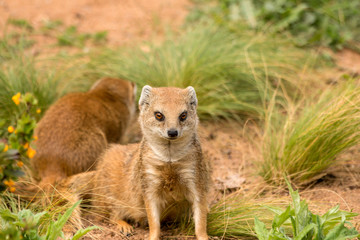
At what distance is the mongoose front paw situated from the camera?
4.15 m

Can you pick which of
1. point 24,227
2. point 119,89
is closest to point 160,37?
point 119,89

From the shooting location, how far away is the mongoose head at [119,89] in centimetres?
581

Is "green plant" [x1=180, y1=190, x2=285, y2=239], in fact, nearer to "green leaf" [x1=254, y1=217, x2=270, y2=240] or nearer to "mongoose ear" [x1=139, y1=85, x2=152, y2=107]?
"green leaf" [x1=254, y1=217, x2=270, y2=240]

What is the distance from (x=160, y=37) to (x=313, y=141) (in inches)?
163

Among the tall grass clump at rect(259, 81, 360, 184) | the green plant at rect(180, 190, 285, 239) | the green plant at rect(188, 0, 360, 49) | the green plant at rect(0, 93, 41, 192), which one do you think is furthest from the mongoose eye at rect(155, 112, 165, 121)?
the green plant at rect(188, 0, 360, 49)

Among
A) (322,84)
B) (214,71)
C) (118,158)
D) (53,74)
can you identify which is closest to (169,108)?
(118,158)

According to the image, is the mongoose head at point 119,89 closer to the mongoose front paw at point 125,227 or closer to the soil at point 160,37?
the soil at point 160,37

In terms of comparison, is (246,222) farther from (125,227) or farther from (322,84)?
(322,84)

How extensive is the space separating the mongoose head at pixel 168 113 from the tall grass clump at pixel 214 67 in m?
1.93

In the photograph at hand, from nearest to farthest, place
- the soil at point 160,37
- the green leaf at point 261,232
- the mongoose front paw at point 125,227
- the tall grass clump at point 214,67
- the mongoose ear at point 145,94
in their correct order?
the green leaf at point 261,232
the mongoose ear at point 145,94
the mongoose front paw at point 125,227
the soil at point 160,37
the tall grass clump at point 214,67

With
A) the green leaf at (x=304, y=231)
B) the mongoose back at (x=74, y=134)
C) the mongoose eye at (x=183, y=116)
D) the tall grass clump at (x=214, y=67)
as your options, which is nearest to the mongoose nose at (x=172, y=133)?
the mongoose eye at (x=183, y=116)

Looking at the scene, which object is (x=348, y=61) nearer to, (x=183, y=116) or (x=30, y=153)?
(x=183, y=116)

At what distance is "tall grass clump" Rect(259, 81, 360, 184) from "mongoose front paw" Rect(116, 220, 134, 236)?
1550 mm

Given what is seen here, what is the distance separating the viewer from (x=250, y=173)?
5.12 meters
